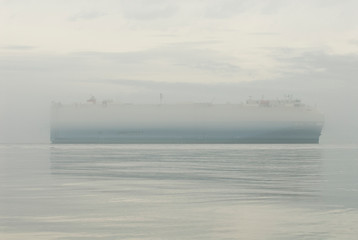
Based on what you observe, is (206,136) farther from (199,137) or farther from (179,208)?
(179,208)

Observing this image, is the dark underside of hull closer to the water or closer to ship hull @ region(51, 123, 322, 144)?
ship hull @ region(51, 123, 322, 144)

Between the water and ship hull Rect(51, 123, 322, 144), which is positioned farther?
ship hull Rect(51, 123, 322, 144)

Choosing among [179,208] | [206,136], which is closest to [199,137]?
[206,136]

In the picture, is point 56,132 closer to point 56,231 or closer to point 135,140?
point 135,140

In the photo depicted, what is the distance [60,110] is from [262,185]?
134m

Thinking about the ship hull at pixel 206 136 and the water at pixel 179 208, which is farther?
the ship hull at pixel 206 136

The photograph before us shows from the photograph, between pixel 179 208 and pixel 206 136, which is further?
pixel 206 136

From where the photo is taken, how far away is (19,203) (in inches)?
682

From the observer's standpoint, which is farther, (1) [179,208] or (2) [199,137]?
(2) [199,137]

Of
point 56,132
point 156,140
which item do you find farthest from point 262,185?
point 56,132

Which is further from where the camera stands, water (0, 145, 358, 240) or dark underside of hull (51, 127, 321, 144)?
dark underside of hull (51, 127, 321, 144)

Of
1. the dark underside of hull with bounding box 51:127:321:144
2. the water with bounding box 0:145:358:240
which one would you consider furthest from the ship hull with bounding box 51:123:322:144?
the water with bounding box 0:145:358:240

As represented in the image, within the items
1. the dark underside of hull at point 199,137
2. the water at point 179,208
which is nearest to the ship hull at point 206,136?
the dark underside of hull at point 199,137

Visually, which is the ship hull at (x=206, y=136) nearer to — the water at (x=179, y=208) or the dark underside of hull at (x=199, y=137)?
the dark underside of hull at (x=199, y=137)
